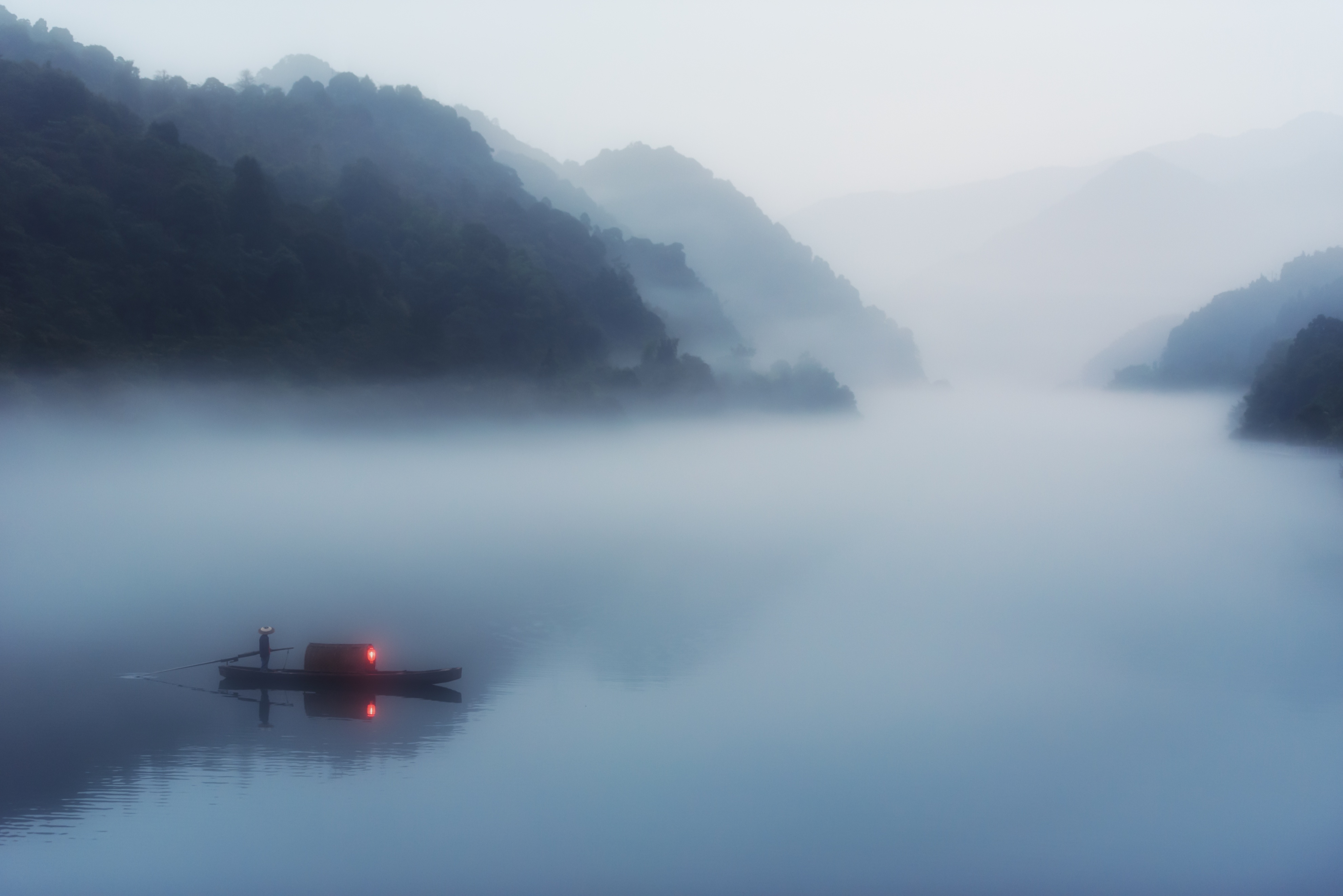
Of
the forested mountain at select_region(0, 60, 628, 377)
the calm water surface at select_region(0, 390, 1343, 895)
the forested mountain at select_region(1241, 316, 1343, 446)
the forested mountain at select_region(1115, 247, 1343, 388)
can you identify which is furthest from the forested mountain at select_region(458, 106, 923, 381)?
the calm water surface at select_region(0, 390, 1343, 895)

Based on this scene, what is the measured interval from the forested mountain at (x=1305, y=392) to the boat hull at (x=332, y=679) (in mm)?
57711

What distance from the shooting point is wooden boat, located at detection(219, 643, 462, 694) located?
17578 millimetres

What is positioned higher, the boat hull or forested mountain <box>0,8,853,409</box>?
forested mountain <box>0,8,853,409</box>

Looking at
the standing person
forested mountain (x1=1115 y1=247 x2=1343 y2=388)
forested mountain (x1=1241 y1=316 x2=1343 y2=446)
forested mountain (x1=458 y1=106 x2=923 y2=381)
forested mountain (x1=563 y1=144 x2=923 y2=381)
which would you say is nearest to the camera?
the standing person

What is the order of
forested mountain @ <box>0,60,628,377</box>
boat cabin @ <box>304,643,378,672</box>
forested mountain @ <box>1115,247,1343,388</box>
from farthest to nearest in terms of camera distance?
forested mountain @ <box>1115,247,1343,388</box>, forested mountain @ <box>0,60,628,377</box>, boat cabin @ <box>304,643,378,672</box>

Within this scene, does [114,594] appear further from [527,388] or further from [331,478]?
[527,388]

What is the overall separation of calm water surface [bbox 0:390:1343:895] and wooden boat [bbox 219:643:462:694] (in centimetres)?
40

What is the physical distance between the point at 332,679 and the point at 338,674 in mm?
131

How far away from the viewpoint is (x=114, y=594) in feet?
88.8

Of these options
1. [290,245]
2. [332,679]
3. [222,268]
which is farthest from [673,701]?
[290,245]

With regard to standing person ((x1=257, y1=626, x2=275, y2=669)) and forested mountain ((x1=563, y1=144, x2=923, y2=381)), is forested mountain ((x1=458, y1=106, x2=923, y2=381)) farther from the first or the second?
standing person ((x1=257, y1=626, x2=275, y2=669))

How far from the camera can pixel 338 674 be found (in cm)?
1753

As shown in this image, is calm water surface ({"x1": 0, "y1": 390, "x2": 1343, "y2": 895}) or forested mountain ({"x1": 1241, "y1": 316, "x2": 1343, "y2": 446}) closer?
calm water surface ({"x1": 0, "y1": 390, "x2": 1343, "y2": 895})

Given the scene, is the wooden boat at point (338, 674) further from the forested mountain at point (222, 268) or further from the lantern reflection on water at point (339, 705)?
the forested mountain at point (222, 268)
